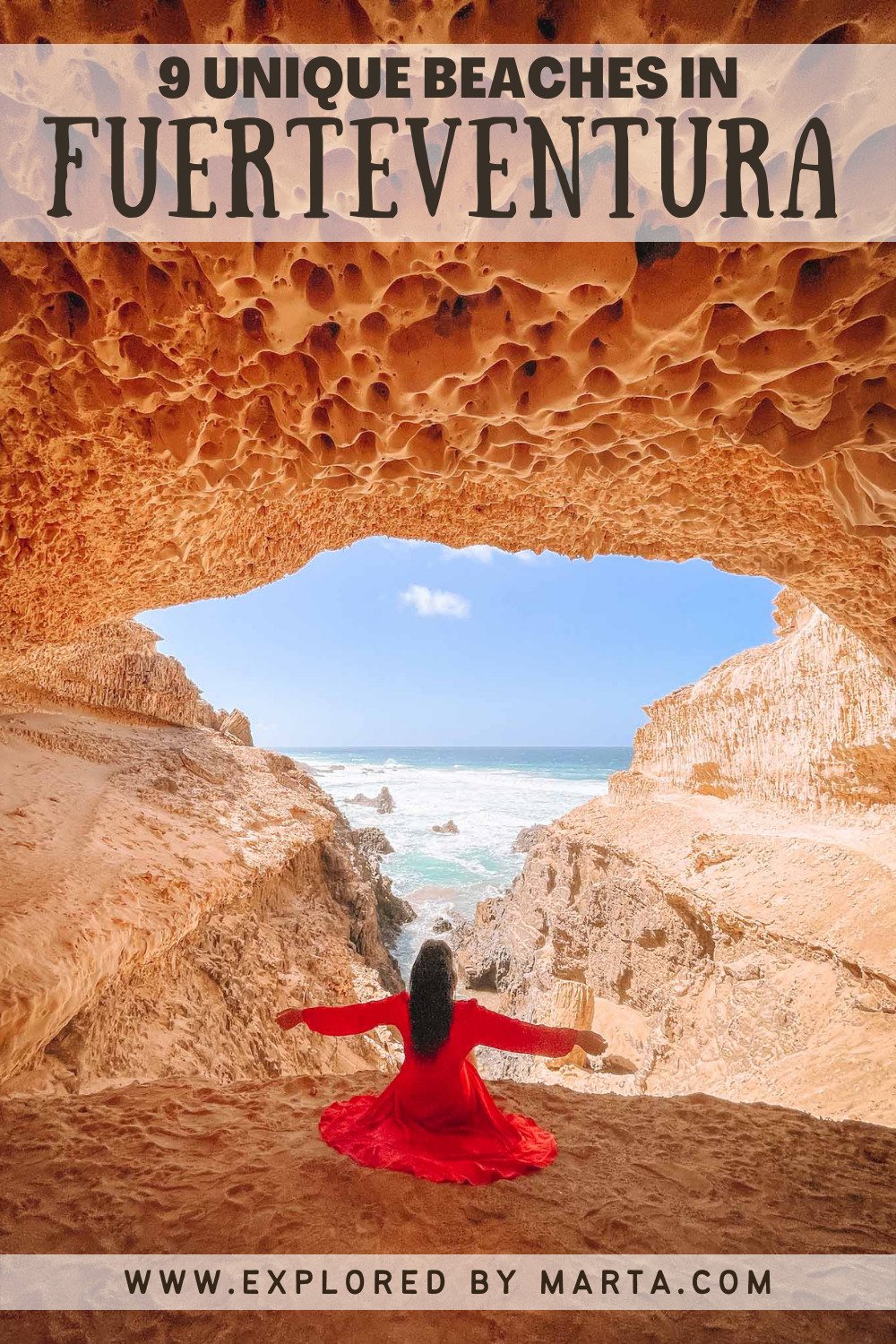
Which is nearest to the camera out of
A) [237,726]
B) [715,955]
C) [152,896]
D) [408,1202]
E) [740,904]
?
[408,1202]

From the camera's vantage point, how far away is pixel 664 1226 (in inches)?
77.2

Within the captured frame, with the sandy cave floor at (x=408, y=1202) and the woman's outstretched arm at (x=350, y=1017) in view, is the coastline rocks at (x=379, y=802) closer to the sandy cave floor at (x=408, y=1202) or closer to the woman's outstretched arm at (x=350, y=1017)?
the sandy cave floor at (x=408, y=1202)

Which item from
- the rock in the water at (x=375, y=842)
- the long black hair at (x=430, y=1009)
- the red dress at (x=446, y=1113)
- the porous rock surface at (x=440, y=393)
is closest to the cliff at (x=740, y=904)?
the red dress at (x=446, y=1113)

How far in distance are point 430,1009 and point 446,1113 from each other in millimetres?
446

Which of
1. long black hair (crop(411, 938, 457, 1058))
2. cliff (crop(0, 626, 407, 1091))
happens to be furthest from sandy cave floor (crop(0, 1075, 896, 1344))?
cliff (crop(0, 626, 407, 1091))

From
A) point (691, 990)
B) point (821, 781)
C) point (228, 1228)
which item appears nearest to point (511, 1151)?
point (228, 1228)

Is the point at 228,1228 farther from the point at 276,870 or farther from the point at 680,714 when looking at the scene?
the point at 680,714

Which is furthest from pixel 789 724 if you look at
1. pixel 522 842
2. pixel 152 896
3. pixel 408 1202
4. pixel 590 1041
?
pixel 522 842

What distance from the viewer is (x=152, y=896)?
5.07 meters

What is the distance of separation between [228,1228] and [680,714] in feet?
35.2

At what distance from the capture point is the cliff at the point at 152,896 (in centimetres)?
371

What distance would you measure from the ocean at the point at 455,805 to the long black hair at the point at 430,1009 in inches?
397

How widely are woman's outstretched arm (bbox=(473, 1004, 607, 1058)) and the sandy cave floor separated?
0.47 m

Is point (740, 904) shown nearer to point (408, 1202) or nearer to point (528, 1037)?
point (528, 1037)
